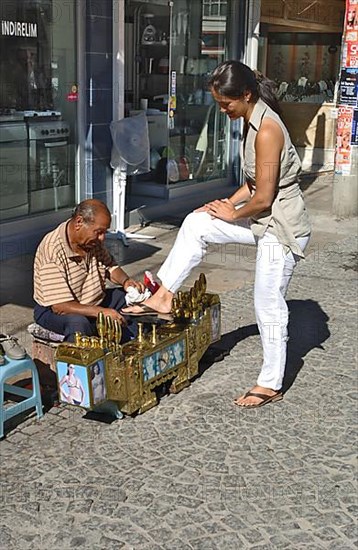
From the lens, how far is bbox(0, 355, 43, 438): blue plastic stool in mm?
4027

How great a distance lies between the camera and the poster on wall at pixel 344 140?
10.2 metres

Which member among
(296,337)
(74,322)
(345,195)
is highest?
(74,322)

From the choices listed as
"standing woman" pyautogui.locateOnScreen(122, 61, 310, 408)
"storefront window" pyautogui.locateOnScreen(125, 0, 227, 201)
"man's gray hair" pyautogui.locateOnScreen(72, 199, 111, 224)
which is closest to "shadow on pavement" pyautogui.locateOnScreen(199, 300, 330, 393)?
"standing woman" pyautogui.locateOnScreen(122, 61, 310, 408)

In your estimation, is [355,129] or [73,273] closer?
[73,273]

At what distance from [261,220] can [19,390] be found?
5.30ft

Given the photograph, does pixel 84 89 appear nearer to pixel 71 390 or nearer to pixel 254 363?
pixel 254 363

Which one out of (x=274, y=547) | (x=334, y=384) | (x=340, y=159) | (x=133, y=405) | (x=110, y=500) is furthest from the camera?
(x=340, y=159)

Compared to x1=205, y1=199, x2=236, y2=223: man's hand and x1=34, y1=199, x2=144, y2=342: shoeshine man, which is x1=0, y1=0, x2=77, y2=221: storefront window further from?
x1=205, y1=199, x2=236, y2=223: man's hand

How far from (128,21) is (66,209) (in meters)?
2.48

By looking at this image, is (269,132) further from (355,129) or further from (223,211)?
(355,129)

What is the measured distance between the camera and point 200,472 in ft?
12.5

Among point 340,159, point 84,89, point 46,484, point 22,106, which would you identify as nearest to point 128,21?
point 84,89

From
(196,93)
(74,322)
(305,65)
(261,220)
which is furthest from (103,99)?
(305,65)

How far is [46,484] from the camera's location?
364 cm
